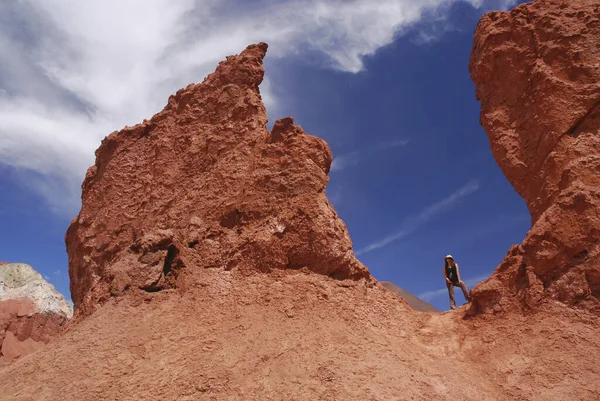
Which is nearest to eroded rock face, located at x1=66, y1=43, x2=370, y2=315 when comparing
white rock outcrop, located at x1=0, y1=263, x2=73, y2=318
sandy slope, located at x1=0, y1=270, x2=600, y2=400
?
sandy slope, located at x1=0, y1=270, x2=600, y2=400

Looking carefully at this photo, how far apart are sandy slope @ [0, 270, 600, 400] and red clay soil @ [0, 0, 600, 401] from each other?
0.02 metres

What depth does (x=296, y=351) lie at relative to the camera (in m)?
6.39

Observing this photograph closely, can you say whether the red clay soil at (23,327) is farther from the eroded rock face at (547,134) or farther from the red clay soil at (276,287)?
the eroded rock face at (547,134)

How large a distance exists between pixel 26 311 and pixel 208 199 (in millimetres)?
11427

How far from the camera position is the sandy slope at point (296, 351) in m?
5.84

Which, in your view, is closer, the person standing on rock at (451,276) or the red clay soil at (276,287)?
the red clay soil at (276,287)

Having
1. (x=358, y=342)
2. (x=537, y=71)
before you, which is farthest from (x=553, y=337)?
(x=537, y=71)

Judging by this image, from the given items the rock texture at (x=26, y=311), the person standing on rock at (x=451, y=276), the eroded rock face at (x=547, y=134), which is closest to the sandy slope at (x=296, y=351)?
the eroded rock face at (x=547, y=134)

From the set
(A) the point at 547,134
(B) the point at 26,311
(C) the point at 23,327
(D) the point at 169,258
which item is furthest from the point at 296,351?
(B) the point at 26,311

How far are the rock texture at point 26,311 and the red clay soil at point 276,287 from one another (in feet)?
22.6

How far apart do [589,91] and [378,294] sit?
5029mm

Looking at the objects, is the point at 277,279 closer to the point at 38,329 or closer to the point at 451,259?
the point at 451,259

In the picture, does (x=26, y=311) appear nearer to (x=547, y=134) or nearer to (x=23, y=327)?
(x=23, y=327)

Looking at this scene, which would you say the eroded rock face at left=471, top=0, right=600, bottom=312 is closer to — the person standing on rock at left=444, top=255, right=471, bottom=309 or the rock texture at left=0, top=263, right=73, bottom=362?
the person standing on rock at left=444, top=255, right=471, bottom=309
